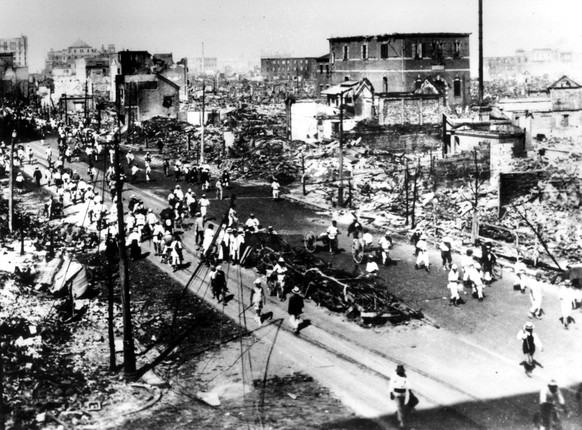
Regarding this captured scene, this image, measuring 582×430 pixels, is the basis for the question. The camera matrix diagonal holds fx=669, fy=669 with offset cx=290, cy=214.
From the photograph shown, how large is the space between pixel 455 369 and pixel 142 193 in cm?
2781

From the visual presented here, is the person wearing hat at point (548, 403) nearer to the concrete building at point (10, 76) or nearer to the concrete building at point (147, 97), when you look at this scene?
the concrete building at point (147, 97)

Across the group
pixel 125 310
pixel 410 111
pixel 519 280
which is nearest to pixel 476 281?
pixel 519 280

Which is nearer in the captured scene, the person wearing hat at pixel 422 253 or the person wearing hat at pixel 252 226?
the person wearing hat at pixel 422 253

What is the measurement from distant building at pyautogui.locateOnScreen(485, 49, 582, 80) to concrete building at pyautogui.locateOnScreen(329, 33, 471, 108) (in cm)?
4832

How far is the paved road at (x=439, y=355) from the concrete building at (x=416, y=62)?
5090cm

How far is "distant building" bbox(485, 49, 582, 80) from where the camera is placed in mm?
126650

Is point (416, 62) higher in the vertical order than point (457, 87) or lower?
higher

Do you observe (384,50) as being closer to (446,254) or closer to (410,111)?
(410,111)

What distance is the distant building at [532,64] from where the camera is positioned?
416 feet

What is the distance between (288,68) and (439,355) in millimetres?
131355

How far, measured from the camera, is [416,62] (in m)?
72.3

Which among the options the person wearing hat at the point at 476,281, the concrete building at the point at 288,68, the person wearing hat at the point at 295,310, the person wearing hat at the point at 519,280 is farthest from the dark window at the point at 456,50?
the concrete building at the point at 288,68

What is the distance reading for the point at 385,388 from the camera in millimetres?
15836

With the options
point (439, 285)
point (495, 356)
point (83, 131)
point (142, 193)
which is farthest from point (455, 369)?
point (83, 131)
